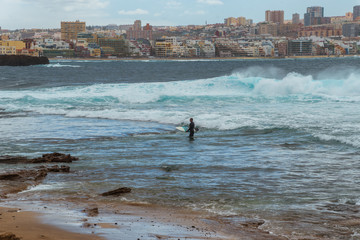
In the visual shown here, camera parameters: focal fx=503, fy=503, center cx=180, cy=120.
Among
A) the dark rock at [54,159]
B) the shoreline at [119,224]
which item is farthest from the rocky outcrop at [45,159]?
the shoreline at [119,224]

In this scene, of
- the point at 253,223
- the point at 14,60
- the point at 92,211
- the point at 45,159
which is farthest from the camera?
the point at 14,60

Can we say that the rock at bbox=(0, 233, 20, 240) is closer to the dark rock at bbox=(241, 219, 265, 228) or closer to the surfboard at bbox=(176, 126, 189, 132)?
the dark rock at bbox=(241, 219, 265, 228)

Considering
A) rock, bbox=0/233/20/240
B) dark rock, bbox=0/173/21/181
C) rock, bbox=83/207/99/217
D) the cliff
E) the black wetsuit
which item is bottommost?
dark rock, bbox=0/173/21/181

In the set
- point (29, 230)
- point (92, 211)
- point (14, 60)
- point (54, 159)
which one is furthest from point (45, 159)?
point (14, 60)

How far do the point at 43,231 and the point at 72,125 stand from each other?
1499cm

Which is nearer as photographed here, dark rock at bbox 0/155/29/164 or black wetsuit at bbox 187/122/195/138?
dark rock at bbox 0/155/29/164

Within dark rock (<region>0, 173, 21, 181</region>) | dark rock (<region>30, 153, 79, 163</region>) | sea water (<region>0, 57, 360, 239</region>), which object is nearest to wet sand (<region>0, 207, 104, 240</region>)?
sea water (<region>0, 57, 360, 239</region>)

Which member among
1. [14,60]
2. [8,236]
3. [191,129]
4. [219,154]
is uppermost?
[14,60]

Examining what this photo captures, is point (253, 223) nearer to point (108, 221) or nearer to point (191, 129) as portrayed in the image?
point (108, 221)

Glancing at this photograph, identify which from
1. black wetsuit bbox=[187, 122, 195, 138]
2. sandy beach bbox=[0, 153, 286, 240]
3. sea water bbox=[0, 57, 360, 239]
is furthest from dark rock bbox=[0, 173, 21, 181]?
black wetsuit bbox=[187, 122, 195, 138]

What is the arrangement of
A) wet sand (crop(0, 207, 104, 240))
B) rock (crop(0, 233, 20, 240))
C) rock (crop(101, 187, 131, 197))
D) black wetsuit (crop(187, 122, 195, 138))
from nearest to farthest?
rock (crop(0, 233, 20, 240)) < wet sand (crop(0, 207, 104, 240)) < rock (crop(101, 187, 131, 197)) < black wetsuit (crop(187, 122, 195, 138))

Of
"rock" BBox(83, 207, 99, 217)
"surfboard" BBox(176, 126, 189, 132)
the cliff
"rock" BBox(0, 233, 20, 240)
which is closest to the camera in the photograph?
"rock" BBox(0, 233, 20, 240)

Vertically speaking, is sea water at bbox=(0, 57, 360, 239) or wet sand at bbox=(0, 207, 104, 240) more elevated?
wet sand at bbox=(0, 207, 104, 240)

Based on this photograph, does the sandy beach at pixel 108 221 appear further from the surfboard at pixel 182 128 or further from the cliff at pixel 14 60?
the cliff at pixel 14 60
